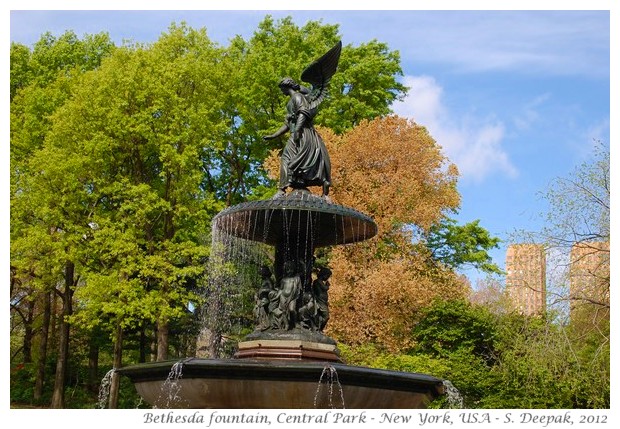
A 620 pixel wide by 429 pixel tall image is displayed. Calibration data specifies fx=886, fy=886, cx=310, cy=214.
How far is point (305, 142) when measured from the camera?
15.1 m

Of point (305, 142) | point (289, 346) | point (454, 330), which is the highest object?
point (305, 142)

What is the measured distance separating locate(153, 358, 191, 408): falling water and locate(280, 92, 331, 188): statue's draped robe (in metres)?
4.12

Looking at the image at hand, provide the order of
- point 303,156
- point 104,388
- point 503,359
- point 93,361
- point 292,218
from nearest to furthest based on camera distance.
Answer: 1. point 292,218
2. point 303,156
3. point 104,388
4. point 503,359
5. point 93,361

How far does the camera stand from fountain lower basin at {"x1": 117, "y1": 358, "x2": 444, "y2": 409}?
39.5 feet

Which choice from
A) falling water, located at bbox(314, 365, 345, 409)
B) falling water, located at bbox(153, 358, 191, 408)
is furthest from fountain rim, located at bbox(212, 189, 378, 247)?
falling water, located at bbox(153, 358, 191, 408)

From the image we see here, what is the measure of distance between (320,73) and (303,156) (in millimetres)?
1491

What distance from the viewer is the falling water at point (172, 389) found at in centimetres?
1215

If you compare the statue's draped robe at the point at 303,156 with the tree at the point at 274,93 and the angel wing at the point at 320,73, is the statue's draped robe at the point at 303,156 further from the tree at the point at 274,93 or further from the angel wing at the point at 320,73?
the tree at the point at 274,93

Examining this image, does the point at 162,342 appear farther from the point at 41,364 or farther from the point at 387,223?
the point at 387,223

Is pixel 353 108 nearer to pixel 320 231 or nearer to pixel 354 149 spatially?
pixel 354 149

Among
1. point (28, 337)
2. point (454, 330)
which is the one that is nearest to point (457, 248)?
point (454, 330)

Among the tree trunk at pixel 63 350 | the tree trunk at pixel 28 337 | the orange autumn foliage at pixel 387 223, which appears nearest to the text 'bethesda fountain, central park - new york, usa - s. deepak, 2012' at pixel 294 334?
the orange autumn foliage at pixel 387 223

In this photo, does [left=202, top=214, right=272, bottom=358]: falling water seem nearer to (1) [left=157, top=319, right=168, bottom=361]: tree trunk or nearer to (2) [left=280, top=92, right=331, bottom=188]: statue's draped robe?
(1) [left=157, top=319, right=168, bottom=361]: tree trunk

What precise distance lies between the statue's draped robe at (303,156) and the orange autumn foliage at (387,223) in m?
12.1
